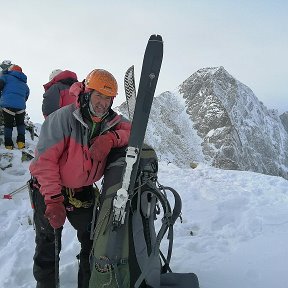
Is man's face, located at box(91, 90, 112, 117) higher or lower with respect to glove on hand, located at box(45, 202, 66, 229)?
higher

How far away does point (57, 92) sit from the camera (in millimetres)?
6188

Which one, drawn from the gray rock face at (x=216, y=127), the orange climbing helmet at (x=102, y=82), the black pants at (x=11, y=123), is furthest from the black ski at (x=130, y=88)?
the gray rock face at (x=216, y=127)

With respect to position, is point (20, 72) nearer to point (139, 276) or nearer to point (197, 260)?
point (197, 260)

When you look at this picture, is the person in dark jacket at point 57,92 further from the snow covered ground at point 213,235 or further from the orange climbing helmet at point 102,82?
the orange climbing helmet at point 102,82

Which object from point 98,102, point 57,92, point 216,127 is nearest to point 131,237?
point 98,102

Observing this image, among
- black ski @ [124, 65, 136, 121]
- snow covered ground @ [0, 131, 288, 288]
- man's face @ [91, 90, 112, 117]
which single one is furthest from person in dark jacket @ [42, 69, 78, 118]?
man's face @ [91, 90, 112, 117]

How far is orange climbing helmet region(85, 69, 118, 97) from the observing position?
3721 millimetres

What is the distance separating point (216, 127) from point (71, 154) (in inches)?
5777

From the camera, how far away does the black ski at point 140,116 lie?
335cm

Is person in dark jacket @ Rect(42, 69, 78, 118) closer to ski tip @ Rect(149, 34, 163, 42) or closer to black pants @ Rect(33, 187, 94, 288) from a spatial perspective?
black pants @ Rect(33, 187, 94, 288)

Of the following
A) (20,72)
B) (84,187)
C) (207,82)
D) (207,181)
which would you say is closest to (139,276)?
(84,187)

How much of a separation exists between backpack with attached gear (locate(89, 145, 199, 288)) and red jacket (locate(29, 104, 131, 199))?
31 cm

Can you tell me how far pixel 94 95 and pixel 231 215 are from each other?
4.68 meters

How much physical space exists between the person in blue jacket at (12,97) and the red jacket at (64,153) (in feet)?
23.0
